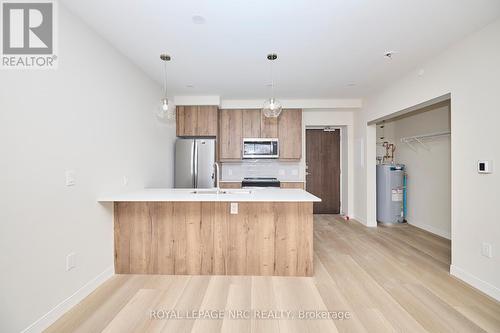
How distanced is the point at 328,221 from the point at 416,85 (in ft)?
9.58

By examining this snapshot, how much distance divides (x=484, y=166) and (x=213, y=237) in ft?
8.91

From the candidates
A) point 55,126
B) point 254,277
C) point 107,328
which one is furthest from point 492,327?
point 55,126

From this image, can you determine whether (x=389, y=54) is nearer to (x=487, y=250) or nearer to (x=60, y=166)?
(x=487, y=250)

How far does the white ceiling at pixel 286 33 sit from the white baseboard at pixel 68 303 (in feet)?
7.88

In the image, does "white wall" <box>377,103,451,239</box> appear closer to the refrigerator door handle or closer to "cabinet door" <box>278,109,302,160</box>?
"cabinet door" <box>278,109,302,160</box>

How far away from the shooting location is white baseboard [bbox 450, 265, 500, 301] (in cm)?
204

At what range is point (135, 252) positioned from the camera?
8.32 ft

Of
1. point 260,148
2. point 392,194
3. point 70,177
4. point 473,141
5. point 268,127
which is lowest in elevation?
point 392,194

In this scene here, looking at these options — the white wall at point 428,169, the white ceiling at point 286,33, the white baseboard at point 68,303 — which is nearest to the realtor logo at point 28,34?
the white ceiling at point 286,33

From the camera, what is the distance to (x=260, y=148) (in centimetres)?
455

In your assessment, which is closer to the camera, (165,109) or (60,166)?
(60,166)

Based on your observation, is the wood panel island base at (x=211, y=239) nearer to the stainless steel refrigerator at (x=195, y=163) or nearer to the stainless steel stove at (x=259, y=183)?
the stainless steel refrigerator at (x=195, y=163)

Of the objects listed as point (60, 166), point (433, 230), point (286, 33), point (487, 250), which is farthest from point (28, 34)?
point (433, 230)

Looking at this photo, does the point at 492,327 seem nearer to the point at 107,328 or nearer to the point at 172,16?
the point at 107,328
